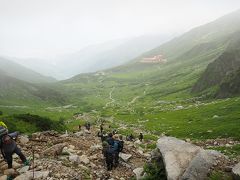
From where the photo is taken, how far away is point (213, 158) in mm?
17234

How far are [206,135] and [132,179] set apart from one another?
1270 inches

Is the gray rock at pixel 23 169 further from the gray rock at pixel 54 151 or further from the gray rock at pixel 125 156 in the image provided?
the gray rock at pixel 125 156

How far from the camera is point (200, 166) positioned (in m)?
16.6

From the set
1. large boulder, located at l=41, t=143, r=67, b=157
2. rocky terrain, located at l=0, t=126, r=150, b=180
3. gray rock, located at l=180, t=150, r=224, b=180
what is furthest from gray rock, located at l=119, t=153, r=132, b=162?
gray rock, located at l=180, t=150, r=224, b=180

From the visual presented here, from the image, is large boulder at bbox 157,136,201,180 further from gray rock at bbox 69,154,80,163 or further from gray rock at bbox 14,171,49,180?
gray rock at bbox 14,171,49,180

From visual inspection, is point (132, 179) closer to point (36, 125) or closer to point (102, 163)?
point (102, 163)

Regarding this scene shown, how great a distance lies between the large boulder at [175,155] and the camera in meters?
17.1

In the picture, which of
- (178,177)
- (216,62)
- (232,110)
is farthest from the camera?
(216,62)

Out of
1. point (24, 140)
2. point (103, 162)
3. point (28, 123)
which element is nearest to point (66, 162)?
point (103, 162)

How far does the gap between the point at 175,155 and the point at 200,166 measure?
2032 millimetres

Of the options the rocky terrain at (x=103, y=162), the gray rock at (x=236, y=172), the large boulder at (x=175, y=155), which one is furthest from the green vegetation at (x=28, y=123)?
the gray rock at (x=236, y=172)

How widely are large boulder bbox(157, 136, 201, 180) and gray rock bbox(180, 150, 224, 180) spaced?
0.61m

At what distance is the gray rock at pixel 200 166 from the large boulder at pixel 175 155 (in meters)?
0.61

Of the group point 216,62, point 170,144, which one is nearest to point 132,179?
point 170,144
